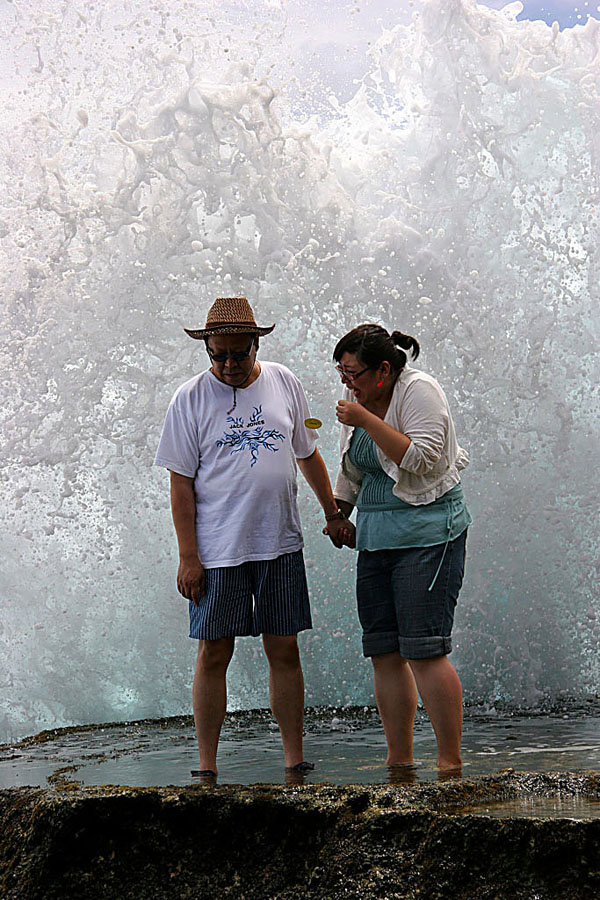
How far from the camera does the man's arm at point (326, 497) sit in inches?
132

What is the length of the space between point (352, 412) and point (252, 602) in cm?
76

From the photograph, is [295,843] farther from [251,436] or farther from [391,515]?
[251,436]

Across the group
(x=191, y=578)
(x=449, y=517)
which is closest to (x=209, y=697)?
(x=191, y=578)

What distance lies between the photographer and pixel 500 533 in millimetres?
5551

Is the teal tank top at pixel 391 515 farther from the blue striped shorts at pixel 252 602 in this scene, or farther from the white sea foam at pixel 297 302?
the white sea foam at pixel 297 302

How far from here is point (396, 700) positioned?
3.10m

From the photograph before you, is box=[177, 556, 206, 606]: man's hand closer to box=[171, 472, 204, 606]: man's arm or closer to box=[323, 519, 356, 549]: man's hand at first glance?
box=[171, 472, 204, 606]: man's arm

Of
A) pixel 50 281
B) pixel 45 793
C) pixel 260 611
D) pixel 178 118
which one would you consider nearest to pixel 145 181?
pixel 178 118

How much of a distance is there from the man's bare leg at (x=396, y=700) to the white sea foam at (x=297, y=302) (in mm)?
2272

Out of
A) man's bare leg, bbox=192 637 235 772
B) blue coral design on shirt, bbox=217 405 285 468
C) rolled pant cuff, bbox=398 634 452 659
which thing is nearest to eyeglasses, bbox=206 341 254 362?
blue coral design on shirt, bbox=217 405 285 468

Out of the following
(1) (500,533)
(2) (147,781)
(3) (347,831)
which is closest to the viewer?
(3) (347,831)

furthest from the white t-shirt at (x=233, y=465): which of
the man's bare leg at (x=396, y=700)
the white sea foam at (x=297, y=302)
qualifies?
the white sea foam at (x=297, y=302)

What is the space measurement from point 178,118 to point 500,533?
338 centimetres

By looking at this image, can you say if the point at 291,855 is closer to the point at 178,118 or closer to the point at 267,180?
the point at 267,180
